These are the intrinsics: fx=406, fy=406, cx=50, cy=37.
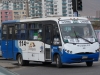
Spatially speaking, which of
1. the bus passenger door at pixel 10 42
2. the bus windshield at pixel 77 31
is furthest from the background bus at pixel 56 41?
the bus passenger door at pixel 10 42

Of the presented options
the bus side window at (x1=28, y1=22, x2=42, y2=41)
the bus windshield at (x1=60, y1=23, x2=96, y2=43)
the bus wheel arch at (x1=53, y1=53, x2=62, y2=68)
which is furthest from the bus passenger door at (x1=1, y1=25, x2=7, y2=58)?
the bus windshield at (x1=60, y1=23, x2=96, y2=43)

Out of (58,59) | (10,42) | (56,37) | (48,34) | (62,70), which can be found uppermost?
(48,34)

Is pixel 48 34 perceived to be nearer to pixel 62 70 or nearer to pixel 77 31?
pixel 77 31

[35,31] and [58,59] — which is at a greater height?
[35,31]

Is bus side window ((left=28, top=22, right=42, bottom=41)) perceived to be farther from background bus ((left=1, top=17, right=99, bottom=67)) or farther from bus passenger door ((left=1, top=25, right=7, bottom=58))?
bus passenger door ((left=1, top=25, right=7, bottom=58))

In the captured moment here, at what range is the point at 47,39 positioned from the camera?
70.6 ft

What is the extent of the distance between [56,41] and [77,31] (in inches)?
47.6

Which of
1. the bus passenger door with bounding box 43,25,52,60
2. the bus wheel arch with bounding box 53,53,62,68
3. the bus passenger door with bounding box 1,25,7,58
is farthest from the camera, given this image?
the bus passenger door with bounding box 1,25,7,58

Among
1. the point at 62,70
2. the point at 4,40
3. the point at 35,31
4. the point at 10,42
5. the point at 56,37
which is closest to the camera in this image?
the point at 62,70

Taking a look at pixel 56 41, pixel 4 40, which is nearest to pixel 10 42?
pixel 4 40

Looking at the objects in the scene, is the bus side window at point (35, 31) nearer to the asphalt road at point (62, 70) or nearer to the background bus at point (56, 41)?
the background bus at point (56, 41)

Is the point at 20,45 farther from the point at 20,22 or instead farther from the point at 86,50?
the point at 86,50

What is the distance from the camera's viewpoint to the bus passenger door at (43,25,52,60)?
21359mm

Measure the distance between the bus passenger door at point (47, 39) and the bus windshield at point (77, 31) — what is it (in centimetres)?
101
